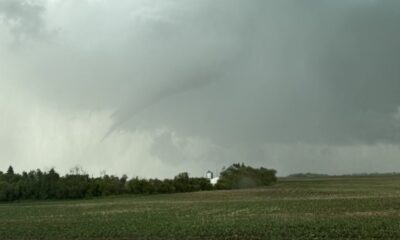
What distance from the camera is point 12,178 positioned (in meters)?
135

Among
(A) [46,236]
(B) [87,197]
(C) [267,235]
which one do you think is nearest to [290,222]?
(C) [267,235]

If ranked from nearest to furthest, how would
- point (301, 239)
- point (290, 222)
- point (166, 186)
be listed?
1. point (301, 239)
2. point (290, 222)
3. point (166, 186)

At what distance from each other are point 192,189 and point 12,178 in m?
49.6

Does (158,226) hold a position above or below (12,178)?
below

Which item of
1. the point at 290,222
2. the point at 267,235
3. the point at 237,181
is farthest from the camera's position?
the point at 237,181

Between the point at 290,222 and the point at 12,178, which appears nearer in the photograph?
the point at 290,222

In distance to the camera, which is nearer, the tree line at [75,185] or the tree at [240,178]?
the tree line at [75,185]

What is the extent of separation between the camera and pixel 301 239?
36.1m

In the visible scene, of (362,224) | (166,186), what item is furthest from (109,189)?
(362,224)

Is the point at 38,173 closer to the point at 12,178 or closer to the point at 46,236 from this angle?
the point at 12,178

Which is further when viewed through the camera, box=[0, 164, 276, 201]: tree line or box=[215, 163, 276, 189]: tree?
box=[215, 163, 276, 189]: tree

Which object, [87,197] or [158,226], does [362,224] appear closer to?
[158,226]

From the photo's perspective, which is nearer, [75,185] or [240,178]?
[75,185]

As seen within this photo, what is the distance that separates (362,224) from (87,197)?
99.2 metres
